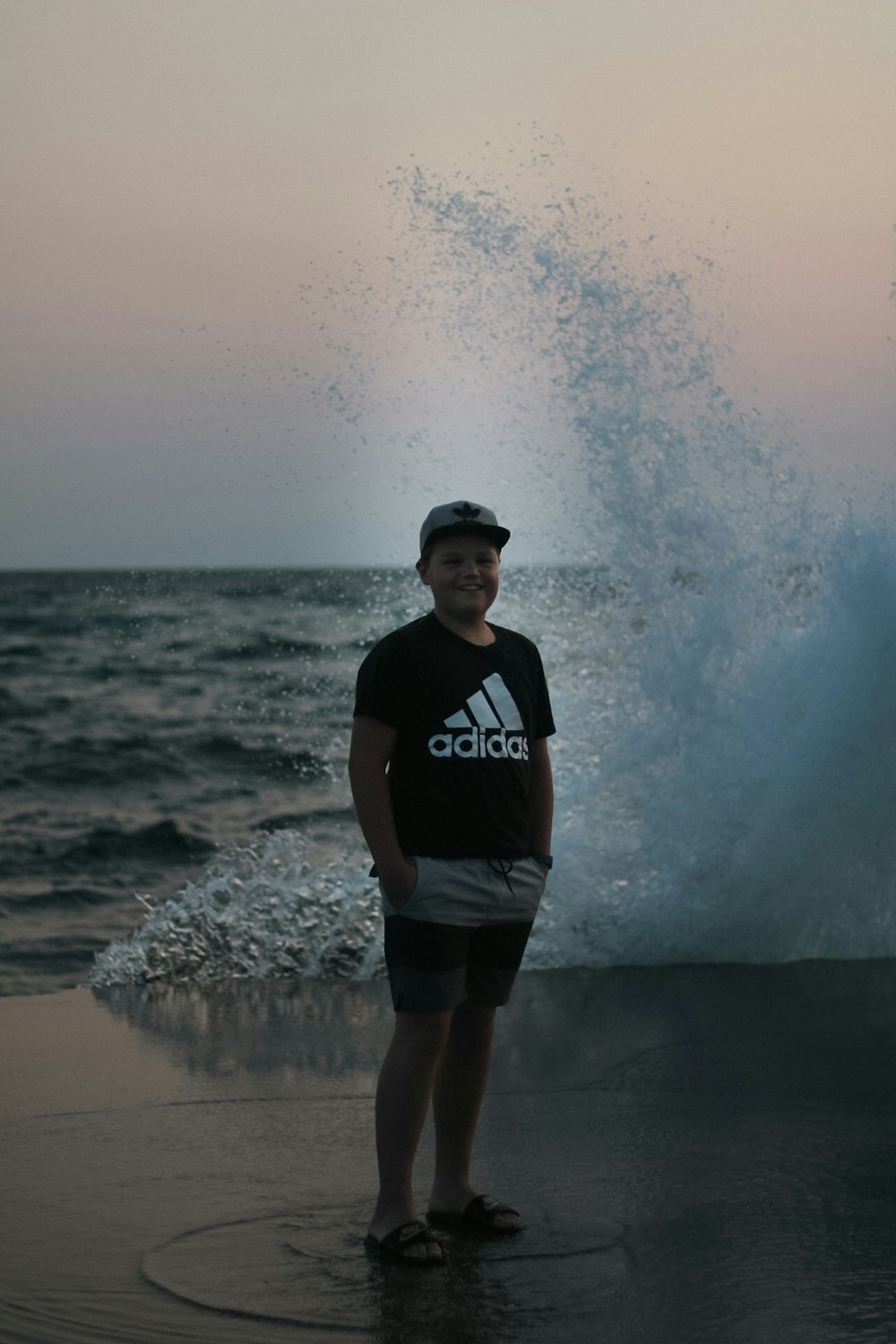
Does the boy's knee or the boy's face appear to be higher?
the boy's face

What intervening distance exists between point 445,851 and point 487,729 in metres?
0.26

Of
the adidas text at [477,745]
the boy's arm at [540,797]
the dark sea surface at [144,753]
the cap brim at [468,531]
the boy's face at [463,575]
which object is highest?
the cap brim at [468,531]

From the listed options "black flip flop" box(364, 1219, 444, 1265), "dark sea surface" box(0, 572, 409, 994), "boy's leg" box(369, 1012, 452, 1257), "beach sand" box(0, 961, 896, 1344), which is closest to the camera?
"beach sand" box(0, 961, 896, 1344)

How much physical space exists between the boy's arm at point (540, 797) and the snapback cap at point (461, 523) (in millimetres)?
458

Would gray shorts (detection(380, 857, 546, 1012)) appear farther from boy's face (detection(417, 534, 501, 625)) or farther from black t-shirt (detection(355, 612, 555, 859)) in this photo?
boy's face (detection(417, 534, 501, 625))

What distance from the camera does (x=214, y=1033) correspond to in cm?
461

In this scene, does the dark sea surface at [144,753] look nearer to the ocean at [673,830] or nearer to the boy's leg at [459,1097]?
the ocean at [673,830]

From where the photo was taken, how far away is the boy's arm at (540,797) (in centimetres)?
321

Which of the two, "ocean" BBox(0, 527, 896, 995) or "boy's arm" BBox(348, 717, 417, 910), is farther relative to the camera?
"ocean" BBox(0, 527, 896, 995)

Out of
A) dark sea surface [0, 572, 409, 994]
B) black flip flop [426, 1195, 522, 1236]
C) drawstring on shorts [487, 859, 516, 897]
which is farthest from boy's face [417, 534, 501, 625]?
dark sea surface [0, 572, 409, 994]

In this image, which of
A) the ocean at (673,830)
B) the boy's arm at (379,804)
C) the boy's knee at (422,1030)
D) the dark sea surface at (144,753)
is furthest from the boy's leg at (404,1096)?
the dark sea surface at (144,753)

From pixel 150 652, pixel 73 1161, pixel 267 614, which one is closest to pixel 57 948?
pixel 73 1161

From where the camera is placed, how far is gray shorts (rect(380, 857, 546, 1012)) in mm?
2953

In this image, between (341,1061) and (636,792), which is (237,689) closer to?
(636,792)
